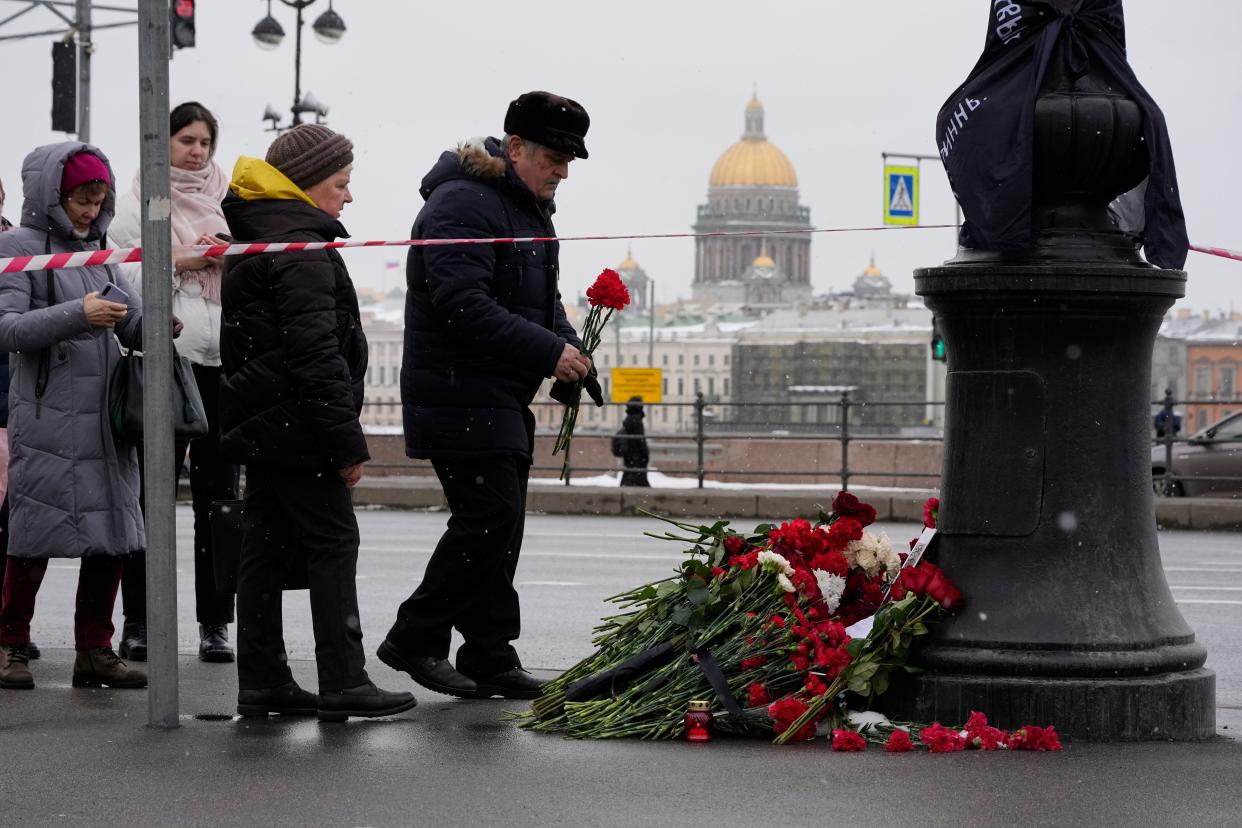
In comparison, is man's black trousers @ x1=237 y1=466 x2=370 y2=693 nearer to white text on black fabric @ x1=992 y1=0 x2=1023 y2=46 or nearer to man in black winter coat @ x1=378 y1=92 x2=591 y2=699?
man in black winter coat @ x1=378 y1=92 x2=591 y2=699

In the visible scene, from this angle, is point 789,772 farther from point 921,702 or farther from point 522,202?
Answer: point 522,202

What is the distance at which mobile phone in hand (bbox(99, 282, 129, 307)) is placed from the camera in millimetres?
6336

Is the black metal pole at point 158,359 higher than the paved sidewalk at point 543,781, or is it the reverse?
the black metal pole at point 158,359

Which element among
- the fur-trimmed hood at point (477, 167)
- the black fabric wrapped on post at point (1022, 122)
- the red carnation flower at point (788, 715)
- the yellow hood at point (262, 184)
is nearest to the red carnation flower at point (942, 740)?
the red carnation flower at point (788, 715)

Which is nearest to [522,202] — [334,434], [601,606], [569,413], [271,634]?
[569,413]

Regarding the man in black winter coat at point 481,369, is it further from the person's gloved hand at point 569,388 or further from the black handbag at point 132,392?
the black handbag at point 132,392

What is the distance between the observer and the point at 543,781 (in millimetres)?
4414

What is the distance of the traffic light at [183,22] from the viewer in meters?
16.8

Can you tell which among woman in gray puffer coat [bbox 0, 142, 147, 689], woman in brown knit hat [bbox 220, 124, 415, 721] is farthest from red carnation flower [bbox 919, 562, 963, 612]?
woman in gray puffer coat [bbox 0, 142, 147, 689]

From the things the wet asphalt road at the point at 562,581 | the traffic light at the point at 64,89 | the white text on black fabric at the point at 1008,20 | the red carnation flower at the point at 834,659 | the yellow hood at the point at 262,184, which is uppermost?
the traffic light at the point at 64,89

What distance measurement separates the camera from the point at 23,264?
6.28 metres

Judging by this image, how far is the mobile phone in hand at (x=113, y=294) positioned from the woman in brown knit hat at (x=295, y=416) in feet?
2.91

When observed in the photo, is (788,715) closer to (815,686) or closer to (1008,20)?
(815,686)

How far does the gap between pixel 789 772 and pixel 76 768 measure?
5.19 ft
